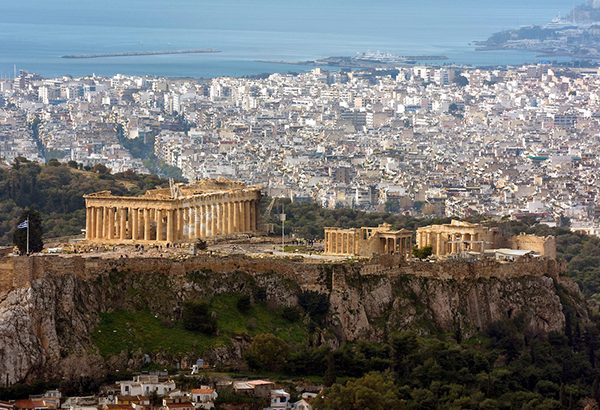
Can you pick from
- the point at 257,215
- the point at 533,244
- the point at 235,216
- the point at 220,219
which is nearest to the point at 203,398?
the point at 220,219

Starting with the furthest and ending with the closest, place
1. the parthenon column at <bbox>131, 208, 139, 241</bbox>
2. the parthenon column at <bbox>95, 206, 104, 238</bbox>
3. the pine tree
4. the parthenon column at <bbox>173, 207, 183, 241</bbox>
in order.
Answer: the parthenon column at <bbox>95, 206, 104, 238</bbox> < the parthenon column at <bbox>173, 207, 183, 241</bbox> < the parthenon column at <bbox>131, 208, 139, 241</bbox> < the pine tree

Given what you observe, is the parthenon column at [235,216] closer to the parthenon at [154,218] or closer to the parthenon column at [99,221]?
the parthenon at [154,218]

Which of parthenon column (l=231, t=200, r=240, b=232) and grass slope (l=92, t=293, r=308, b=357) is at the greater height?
parthenon column (l=231, t=200, r=240, b=232)

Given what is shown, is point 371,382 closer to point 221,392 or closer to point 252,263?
point 221,392

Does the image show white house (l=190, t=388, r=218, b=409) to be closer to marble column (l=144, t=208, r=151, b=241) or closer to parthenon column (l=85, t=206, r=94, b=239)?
marble column (l=144, t=208, r=151, b=241)

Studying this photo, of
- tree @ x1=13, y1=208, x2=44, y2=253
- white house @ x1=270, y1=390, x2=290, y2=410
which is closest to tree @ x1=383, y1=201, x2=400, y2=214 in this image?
tree @ x1=13, y1=208, x2=44, y2=253

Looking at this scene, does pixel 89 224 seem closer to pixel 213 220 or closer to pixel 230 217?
pixel 213 220
